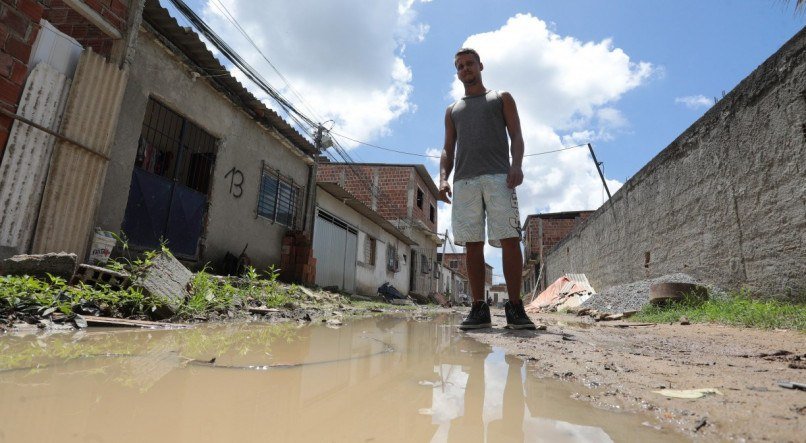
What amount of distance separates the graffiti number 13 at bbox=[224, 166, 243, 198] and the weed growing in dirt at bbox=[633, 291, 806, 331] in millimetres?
6417

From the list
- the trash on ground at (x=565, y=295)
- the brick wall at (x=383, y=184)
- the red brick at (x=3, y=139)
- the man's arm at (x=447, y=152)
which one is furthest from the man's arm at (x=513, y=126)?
the brick wall at (x=383, y=184)

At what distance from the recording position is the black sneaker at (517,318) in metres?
2.69

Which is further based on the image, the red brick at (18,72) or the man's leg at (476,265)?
the red brick at (18,72)

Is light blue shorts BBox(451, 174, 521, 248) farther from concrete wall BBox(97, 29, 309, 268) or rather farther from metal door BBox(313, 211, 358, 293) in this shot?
metal door BBox(313, 211, 358, 293)

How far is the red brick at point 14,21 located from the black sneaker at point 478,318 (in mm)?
4196

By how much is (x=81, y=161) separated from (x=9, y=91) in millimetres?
803

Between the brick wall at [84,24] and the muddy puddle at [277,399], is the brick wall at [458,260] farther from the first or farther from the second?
the muddy puddle at [277,399]

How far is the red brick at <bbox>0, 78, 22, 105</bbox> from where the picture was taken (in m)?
3.25

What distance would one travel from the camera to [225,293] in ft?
11.5

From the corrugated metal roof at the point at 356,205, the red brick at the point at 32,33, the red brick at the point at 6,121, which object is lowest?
the red brick at the point at 6,121

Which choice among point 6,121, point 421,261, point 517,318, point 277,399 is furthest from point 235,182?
point 421,261

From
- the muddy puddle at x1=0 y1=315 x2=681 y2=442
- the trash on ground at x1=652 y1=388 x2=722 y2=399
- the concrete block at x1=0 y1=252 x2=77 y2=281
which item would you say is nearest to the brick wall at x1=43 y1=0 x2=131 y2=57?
the concrete block at x1=0 y1=252 x2=77 y2=281

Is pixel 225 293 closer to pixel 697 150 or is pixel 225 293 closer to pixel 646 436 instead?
pixel 646 436

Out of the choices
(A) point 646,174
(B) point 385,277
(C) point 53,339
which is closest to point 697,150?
(A) point 646,174
